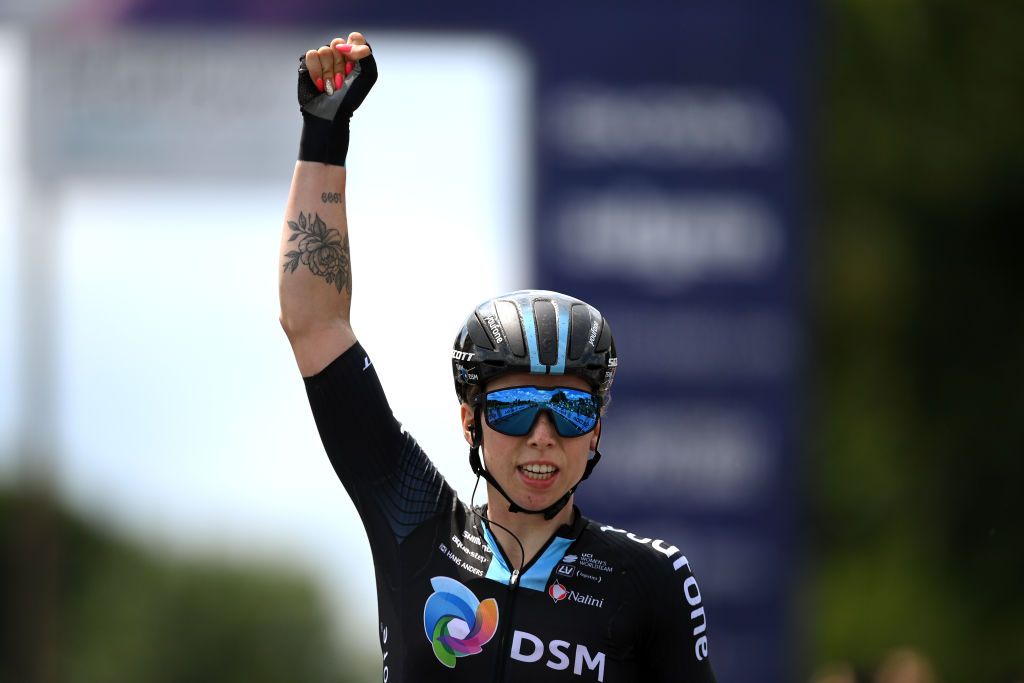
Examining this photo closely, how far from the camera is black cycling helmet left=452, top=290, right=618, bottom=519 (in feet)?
16.9

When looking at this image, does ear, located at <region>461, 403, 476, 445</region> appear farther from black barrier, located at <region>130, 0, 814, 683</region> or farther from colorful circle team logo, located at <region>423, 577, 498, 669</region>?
black barrier, located at <region>130, 0, 814, 683</region>

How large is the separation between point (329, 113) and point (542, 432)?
109 centimetres

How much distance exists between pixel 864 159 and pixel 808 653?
11.1 meters

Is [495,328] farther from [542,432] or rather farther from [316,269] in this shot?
[316,269]

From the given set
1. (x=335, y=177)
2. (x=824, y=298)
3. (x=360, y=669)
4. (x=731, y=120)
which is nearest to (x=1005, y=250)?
(x=824, y=298)

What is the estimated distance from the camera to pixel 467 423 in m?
5.32

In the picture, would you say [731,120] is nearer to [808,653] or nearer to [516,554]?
[808,653]

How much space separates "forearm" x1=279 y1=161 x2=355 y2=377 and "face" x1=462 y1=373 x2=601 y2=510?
48cm

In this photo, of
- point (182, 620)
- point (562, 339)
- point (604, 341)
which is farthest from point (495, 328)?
point (182, 620)

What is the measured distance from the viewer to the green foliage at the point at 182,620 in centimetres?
5312

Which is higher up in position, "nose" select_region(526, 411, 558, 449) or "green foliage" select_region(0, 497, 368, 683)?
"nose" select_region(526, 411, 558, 449)

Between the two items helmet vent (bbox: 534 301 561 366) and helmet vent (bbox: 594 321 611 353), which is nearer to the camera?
helmet vent (bbox: 534 301 561 366)

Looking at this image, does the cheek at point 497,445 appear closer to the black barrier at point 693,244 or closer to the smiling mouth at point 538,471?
the smiling mouth at point 538,471

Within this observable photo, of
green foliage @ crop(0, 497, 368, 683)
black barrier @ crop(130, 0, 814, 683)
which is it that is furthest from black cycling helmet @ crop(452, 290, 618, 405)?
green foliage @ crop(0, 497, 368, 683)
